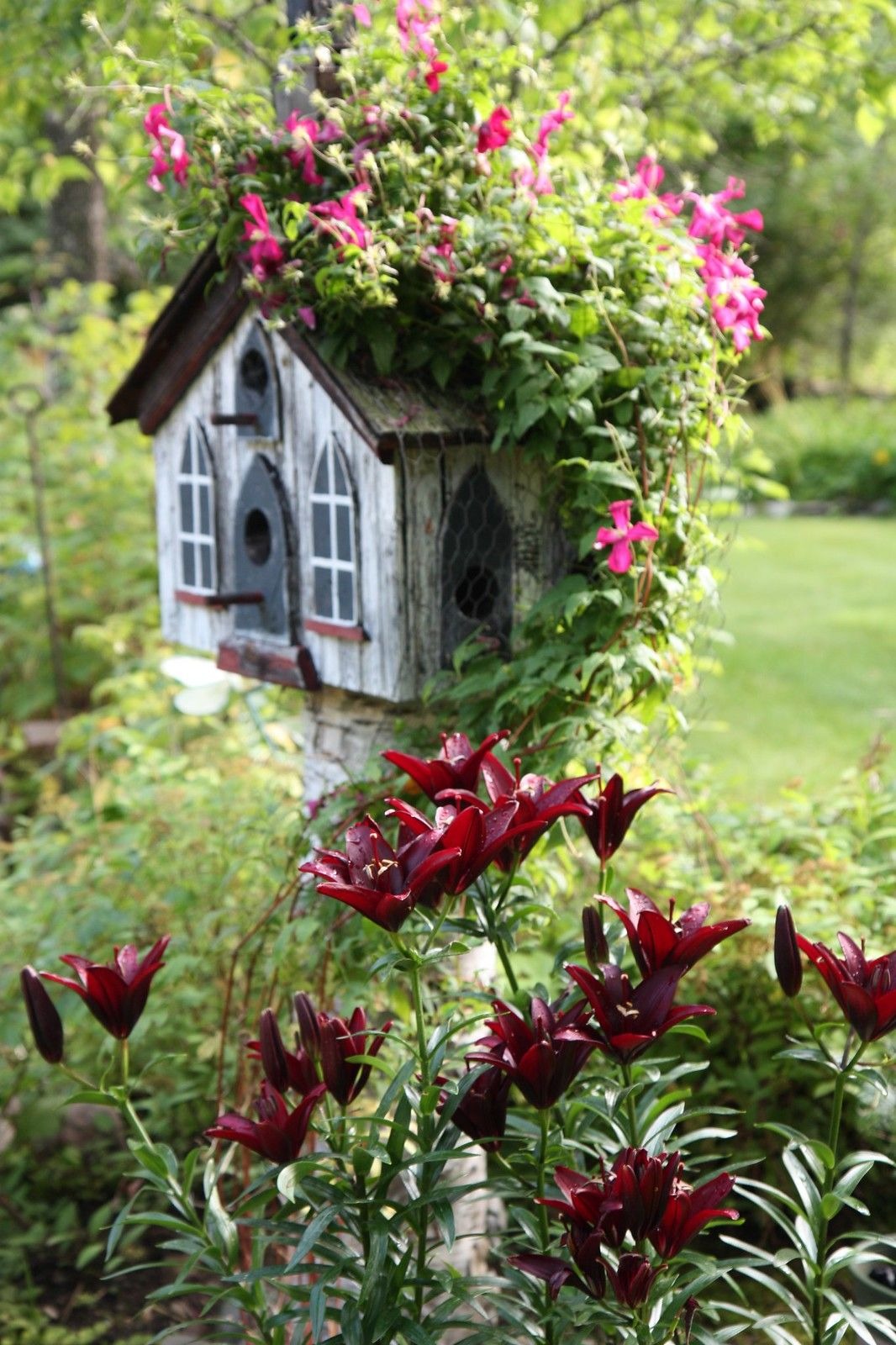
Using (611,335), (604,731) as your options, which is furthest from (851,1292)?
(611,335)

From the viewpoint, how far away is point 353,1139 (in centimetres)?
189

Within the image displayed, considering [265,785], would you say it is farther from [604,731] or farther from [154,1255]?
[604,731]

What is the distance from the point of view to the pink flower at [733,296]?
2578 millimetres

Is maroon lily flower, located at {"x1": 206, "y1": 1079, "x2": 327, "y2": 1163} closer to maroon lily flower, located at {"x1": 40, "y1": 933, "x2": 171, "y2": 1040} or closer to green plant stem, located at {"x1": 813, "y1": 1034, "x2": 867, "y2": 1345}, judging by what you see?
maroon lily flower, located at {"x1": 40, "y1": 933, "x2": 171, "y2": 1040}

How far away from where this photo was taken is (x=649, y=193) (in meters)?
2.74

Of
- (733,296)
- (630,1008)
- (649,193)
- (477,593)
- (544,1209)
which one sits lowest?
(544,1209)

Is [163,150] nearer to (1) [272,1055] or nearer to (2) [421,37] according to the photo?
(2) [421,37]

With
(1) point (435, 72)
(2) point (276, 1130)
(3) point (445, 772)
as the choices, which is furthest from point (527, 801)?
(1) point (435, 72)

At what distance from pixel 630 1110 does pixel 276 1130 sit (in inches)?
18.6

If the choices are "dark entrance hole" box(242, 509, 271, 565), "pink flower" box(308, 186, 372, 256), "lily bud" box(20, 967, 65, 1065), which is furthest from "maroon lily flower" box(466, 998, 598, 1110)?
"dark entrance hole" box(242, 509, 271, 565)

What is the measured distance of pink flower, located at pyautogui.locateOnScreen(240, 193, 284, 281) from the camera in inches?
96.4

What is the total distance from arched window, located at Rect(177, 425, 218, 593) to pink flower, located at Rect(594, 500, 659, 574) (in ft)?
3.42

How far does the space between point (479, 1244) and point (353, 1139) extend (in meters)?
1.10

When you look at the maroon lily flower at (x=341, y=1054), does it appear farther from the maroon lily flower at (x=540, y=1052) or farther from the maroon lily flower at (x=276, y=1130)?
the maroon lily flower at (x=540, y=1052)
